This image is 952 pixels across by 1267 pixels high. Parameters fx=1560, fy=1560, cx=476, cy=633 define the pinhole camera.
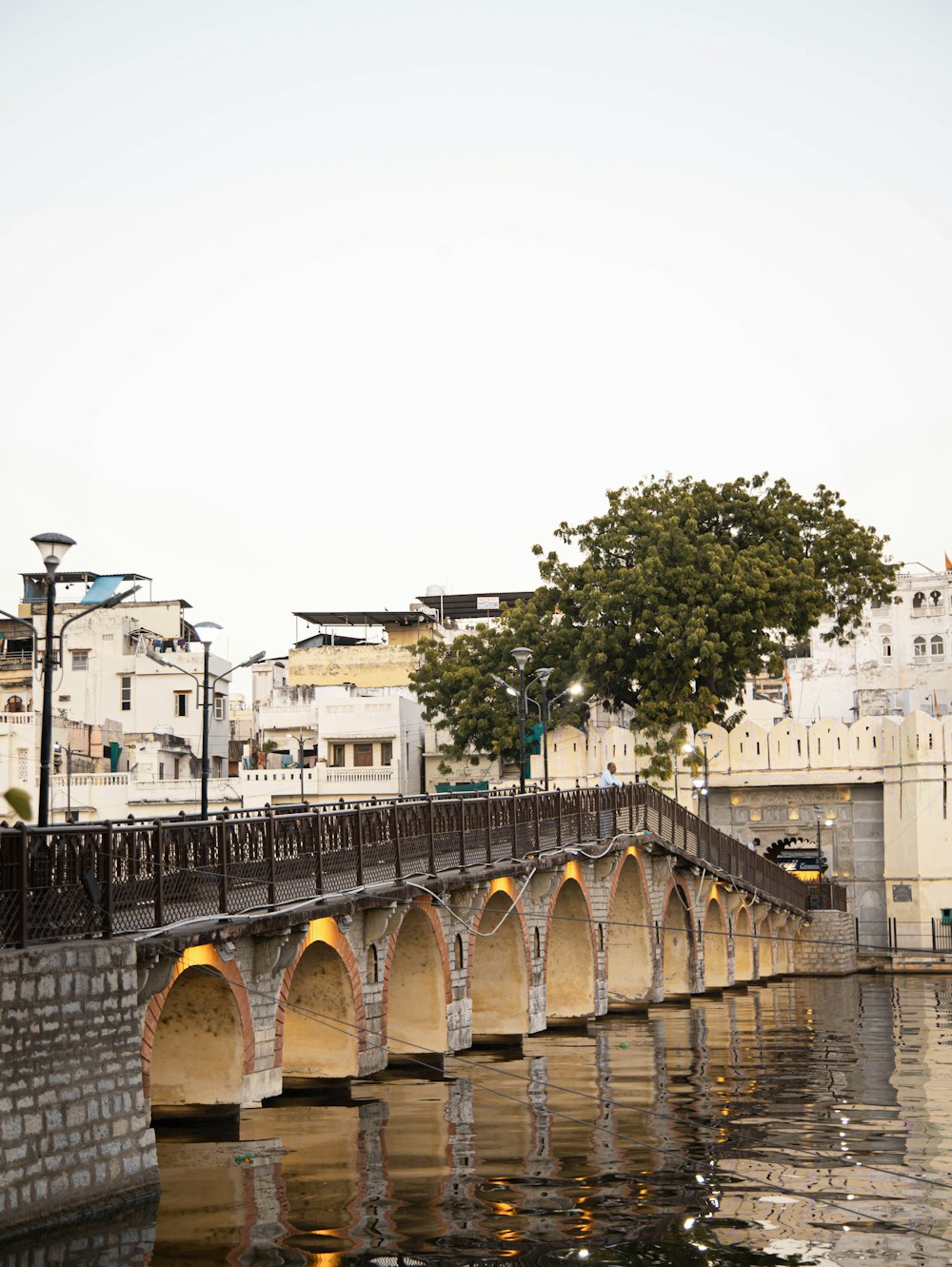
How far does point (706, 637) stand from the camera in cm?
4766

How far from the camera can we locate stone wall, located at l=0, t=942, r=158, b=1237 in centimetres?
Answer: 1273

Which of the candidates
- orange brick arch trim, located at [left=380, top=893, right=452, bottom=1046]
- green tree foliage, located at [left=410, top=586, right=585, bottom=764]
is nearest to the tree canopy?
green tree foliage, located at [left=410, top=586, right=585, bottom=764]

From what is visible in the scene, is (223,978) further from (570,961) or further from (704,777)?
(704,777)

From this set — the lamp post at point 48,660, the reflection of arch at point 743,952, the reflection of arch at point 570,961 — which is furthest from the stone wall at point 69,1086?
the reflection of arch at point 743,952

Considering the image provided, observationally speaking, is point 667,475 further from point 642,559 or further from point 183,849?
point 183,849

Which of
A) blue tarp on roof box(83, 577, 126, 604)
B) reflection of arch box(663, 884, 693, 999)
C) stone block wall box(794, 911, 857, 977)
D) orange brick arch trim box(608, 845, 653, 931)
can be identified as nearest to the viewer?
orange brick arch trim box(608, 845, 653, 931)

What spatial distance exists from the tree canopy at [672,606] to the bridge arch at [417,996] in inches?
912

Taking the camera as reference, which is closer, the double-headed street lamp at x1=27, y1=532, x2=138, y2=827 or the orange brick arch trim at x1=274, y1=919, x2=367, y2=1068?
the double-headed street lamp at x1=27, y1=532, x2=138, y2=827

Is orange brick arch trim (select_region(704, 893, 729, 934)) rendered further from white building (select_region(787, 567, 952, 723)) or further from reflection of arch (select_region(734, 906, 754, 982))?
white building (select_region(787, 567, 952, 723))

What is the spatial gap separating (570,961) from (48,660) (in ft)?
71.7

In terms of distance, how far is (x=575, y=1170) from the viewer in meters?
17.0

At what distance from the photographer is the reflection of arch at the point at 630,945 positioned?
130 ft

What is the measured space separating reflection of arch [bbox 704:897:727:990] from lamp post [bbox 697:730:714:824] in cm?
445

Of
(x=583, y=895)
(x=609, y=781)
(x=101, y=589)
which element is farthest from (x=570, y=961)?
(x=101, y=589)
